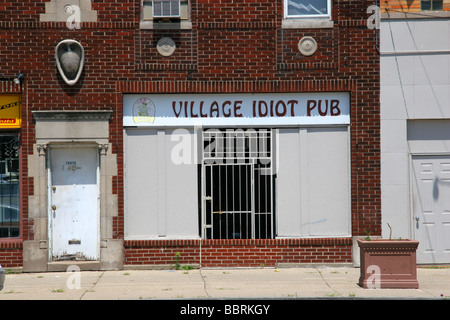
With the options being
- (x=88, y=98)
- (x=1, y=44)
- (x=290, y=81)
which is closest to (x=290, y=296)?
(x=290, y=81)

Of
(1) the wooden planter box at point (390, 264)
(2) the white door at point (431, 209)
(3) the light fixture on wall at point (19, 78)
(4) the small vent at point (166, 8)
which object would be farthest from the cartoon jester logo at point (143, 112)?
(2) the white door at point (431, 209)

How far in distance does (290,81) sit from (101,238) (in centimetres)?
463

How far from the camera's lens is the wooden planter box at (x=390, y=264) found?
37.8 ft

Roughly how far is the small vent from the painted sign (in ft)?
4.91

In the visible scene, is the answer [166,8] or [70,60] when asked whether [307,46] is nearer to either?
[166,8]

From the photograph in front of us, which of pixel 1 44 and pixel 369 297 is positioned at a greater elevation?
pixel 1 44

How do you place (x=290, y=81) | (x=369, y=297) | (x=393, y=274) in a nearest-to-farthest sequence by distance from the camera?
1. (x=369, y=297)
2. (x=393, y=274)
3. (x=290, y=81)

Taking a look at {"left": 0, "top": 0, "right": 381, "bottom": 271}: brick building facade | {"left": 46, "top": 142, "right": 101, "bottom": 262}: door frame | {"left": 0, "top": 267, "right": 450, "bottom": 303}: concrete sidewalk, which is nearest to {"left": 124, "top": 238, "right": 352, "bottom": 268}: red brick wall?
{"left": 0, "top": 0, "right": 381, "bottom": 271}: brick building facade

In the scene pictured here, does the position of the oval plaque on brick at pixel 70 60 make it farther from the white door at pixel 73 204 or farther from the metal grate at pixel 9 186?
the metal grate at pixel 9 186

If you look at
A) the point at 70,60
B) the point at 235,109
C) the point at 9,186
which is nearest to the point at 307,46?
the point at 235,109

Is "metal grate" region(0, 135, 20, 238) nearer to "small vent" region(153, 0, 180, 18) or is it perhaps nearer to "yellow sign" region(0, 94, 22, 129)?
"yellow sign" region(0, 94, 22, 129)

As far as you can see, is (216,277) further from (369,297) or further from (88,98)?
(88,98)

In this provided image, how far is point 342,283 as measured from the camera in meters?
12.2

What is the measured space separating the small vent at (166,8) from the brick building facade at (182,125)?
8cm
